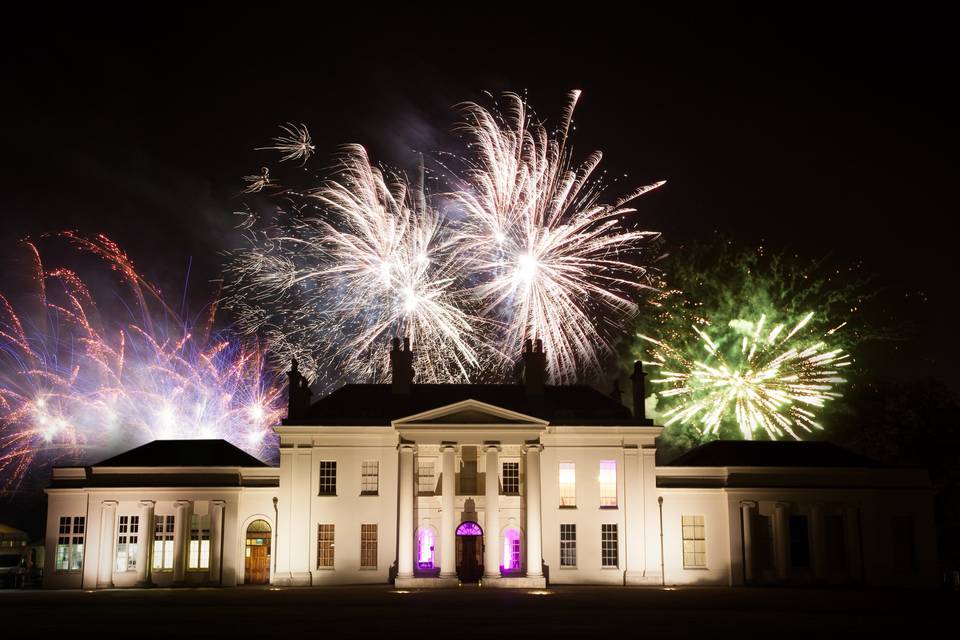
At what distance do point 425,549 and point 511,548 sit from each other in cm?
378

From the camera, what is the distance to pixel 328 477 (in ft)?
150

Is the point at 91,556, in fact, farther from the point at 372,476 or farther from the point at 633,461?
the point at 633,461

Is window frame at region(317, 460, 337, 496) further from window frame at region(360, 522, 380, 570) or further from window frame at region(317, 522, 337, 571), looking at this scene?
window frame at region(360, 522, 380, 570)

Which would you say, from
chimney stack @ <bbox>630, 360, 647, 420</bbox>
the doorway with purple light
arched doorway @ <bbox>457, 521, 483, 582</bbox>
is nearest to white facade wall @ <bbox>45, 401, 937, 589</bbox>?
the doorway with purple light

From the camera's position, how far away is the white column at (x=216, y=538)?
146 feet

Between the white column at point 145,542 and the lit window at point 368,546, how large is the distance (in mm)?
9218

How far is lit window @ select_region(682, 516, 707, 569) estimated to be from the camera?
45531 mm

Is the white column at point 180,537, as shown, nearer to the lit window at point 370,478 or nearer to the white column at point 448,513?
the lit window at point 370,478

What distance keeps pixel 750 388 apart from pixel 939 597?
13.8m

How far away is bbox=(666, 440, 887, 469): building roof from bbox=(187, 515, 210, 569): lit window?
2119 centimetres

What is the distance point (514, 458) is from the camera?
4597 cm

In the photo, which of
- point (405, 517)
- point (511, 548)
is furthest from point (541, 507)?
point (405, 517)

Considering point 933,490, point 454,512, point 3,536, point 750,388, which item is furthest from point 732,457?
point 3,536

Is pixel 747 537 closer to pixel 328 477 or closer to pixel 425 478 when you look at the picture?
pixel 425 478
